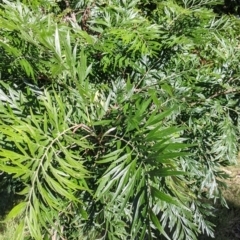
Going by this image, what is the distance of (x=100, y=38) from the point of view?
1552mm

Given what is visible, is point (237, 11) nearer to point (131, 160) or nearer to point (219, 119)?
point (219, 119)

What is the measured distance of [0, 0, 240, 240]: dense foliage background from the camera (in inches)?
44.3

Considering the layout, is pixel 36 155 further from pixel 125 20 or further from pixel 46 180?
pixel 125 20

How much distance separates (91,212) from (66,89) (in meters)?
0.48

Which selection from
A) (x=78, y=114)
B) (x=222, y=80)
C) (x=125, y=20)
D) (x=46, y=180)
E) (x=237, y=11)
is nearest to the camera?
(x=46, y=180)

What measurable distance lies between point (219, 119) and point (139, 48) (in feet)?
1.43

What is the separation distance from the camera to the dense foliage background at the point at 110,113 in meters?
1.12

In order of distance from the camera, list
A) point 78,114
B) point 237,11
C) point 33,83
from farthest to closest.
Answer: point 237,11
point 33,83
point 78,114

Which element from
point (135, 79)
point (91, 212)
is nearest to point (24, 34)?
point (135, 79)

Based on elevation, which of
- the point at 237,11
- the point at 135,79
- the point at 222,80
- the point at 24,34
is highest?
the point at 24,34

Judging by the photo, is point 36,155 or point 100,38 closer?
point 36,155

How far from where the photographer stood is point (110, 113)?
4.59 ft

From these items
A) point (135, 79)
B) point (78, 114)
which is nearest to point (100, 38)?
point (135, 79)

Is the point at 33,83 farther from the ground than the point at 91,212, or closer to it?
farther from the ground
